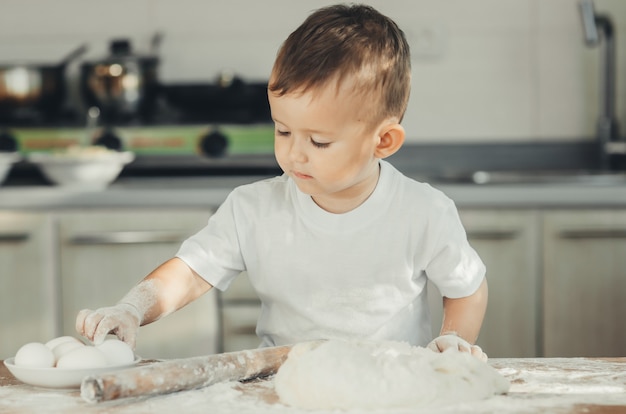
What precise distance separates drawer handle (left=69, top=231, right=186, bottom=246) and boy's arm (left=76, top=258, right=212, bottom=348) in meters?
1.10

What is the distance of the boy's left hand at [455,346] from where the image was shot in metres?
1.17

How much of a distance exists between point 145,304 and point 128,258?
1.29 meters

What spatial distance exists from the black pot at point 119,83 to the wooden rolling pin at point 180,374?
1887 mm

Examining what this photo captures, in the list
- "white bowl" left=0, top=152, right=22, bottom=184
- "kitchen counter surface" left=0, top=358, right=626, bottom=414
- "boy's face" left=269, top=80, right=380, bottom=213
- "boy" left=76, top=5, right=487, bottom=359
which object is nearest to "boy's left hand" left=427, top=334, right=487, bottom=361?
"kitchen counter surface" left=0, top=358, right=626, bottom=414

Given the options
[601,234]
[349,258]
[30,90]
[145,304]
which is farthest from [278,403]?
[30,90]

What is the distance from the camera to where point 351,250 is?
1458mm

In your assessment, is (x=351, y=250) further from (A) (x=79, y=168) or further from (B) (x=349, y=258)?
(A) (x=79, y=168)

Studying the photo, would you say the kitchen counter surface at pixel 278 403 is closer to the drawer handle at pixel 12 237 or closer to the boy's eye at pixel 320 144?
the boy's eye at pixel 320 144

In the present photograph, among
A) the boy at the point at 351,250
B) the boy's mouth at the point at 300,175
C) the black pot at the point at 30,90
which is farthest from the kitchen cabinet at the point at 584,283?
the black pot at the point at 30,90

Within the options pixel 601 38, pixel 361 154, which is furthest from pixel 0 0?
pixel 361 154

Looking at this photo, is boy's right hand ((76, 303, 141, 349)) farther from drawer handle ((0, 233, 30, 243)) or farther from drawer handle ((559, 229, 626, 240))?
drawer handle ((559, 229, 626, 240))

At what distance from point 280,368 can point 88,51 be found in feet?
7.70

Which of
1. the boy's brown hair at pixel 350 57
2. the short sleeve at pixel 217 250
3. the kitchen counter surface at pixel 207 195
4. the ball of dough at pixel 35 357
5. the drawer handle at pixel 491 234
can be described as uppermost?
the boy's brown hair at pixel 350 57

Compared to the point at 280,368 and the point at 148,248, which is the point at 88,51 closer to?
the point at 148,248
